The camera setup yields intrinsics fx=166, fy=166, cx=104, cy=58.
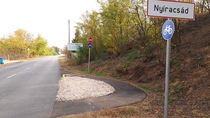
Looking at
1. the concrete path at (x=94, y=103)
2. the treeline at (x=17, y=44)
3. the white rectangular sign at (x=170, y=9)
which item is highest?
the treeline at (x=17, y=44)

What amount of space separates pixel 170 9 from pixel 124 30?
10876 millimetres

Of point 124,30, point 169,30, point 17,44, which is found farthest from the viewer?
point 17,44

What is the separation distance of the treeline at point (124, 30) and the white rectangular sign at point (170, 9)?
219 inches

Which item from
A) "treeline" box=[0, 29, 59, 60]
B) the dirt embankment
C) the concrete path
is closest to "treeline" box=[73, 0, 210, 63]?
the dirt embankment

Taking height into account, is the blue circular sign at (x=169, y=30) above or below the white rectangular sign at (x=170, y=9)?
below

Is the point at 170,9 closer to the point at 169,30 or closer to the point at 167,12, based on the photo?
the point at 167,12

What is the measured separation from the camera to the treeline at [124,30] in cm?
1064

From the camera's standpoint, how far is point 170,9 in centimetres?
347

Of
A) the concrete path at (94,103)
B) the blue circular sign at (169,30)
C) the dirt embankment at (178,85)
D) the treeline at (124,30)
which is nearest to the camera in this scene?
the blue circular sign at (169,30)

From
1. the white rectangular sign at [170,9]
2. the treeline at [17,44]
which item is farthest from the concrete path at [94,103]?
the treeline at [17,44]

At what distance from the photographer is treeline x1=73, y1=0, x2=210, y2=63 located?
34.9ft

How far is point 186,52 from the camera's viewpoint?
962cm

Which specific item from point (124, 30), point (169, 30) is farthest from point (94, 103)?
point (124, 30)

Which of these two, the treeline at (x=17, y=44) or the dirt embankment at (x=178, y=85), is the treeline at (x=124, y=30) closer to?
the dirt embankment at (x=178, y=85)
